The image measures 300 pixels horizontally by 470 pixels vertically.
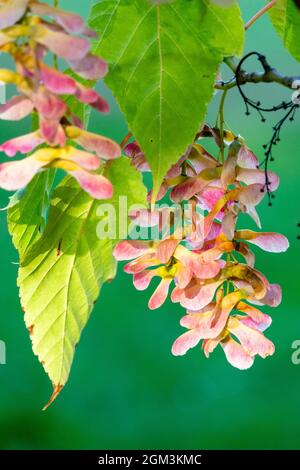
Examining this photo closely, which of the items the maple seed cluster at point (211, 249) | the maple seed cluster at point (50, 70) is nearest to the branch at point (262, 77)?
the maple seed cluster at point (211, 249)

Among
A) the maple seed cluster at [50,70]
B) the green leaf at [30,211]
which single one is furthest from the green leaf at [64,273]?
the maple seed cluster at [50,70]

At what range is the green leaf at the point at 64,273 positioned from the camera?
36cm

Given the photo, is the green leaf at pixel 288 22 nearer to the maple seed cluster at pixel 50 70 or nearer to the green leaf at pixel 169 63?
the green leaf at pixel 169 63

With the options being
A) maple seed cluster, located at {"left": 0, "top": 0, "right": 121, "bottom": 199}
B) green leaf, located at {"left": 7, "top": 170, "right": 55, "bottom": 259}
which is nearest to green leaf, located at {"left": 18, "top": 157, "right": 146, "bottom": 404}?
green leaf, located at {"left": 7, "top": 170, "right": 55, "bottom": 259}

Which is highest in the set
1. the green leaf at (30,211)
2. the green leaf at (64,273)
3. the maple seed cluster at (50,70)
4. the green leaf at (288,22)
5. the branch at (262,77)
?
the green leaf at (288,22)

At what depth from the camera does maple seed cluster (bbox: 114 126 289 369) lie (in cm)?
36

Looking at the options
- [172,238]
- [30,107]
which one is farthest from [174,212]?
[30,107]

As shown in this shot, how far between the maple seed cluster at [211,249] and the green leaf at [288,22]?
5cm

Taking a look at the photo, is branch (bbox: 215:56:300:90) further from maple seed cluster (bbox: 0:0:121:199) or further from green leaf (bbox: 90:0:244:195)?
maple seed cluster (bbox: 0:0:121:199)

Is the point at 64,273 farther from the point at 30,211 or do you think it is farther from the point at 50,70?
the point at 50,70

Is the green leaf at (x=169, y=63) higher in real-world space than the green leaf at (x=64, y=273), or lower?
higher

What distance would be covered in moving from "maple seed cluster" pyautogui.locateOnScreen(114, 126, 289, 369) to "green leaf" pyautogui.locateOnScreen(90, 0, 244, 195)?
31 millimetres

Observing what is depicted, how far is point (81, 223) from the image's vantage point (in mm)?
372

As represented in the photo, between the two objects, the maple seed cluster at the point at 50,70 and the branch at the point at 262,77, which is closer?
the maple seed cluster at the point at 50,70
